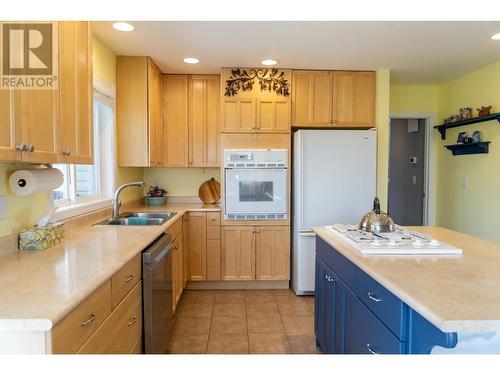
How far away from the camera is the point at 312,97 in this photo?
11.6 ft

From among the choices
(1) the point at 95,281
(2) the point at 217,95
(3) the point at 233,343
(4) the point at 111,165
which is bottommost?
(3) the point at 233,343

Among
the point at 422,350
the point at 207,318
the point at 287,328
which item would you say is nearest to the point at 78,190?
the point at 207,318

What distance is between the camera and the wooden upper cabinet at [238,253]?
11.6 ft

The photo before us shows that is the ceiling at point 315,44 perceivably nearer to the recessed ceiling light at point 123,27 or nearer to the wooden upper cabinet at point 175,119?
the recessed ceiling light at point 123,27

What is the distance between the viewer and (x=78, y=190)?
268 centimetres

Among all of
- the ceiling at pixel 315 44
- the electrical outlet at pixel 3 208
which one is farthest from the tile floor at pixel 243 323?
the ceiling at pixel 315 44

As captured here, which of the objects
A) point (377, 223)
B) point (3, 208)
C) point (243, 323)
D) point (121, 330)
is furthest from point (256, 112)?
point (121, 330)

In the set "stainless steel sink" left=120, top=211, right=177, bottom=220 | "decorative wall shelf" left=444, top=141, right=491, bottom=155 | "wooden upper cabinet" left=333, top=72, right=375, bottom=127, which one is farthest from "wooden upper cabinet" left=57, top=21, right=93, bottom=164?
"decorative wall shelf" left=444, top=141, right=491, bottom=155

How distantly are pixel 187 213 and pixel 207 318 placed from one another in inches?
42.9

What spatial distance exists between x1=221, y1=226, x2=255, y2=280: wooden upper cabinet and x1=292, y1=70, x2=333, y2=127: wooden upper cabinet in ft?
4.28

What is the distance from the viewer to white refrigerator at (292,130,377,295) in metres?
3.34

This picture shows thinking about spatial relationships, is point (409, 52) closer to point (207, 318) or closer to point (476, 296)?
point (476, 296)

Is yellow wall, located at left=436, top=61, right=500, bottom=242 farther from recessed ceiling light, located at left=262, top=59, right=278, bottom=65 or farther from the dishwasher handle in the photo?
the dishwasher handle

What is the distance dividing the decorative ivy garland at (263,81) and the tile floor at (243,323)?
2.11m
